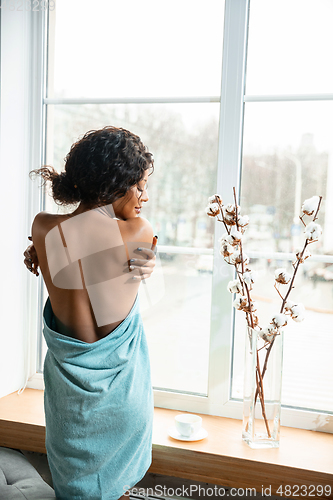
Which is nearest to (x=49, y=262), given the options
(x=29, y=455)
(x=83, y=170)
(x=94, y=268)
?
(x=94, y=268)

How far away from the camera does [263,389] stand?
1.43 meters

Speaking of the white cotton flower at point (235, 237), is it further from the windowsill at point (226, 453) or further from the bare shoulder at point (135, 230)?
the windowsill at point (226, 453)

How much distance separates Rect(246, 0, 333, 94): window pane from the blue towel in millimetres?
1013

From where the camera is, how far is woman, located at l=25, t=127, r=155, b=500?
1147 millimetres

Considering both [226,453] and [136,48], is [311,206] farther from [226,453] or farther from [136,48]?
[136,48]

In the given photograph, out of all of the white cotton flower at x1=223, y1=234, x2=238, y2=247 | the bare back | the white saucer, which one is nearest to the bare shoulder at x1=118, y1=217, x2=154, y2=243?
the bare back

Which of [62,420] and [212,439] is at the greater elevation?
[62,420]

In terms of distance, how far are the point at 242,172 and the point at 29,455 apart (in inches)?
54.0

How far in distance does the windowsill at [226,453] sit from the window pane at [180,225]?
23 cm

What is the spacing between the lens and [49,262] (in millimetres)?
1199

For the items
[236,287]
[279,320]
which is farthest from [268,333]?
[236,287]

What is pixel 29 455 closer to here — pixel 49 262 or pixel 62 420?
pixel 62 420

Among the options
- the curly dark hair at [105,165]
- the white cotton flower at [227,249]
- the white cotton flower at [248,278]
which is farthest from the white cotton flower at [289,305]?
the curly dark hair at [105,165]

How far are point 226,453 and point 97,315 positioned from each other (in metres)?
0.64
